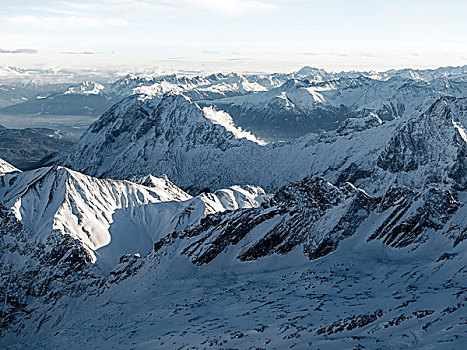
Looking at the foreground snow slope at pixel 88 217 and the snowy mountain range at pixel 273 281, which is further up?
the snowy mountain range at pixel 273 281

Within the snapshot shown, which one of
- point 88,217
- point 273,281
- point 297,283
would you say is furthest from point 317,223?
point 88,217

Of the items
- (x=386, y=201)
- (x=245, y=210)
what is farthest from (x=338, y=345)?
(x=245, y=210)

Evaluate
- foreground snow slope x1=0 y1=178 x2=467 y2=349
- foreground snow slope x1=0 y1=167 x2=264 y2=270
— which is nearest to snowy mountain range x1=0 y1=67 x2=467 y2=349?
foreground snow slope x1=0 y1=178 x2=467 y2=349

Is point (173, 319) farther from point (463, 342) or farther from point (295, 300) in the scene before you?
point (463, 342)

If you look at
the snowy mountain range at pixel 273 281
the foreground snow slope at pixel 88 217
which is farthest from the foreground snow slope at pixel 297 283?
the foreground snow slope at pixel 88 217

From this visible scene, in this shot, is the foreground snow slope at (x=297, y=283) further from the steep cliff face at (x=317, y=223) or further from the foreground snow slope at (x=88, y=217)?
the foreground snow slope at (x=88, y=217)

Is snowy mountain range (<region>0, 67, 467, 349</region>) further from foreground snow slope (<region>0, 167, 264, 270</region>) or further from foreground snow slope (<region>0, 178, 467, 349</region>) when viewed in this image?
foreground snow slope (<region>0, 167, 264, 270</region>)

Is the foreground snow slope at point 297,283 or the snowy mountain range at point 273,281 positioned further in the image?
the snowy mountain range at point 273,281

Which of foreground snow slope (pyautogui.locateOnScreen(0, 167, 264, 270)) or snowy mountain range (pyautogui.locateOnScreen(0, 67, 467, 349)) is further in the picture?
foreground snow slope (pyautogui.locateOnScreen(0, 167, 264, 270))

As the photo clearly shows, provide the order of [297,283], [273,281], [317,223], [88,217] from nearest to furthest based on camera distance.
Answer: [297,283], [273,281], [317,223], [88,217]

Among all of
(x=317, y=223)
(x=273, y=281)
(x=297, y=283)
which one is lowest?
(x=273, y=281)

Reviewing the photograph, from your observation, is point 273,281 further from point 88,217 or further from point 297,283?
point 88,217
